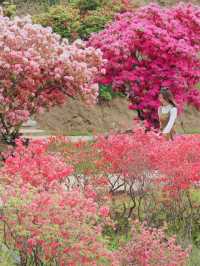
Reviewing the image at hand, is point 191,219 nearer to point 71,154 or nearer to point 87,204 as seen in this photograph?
point 71,154

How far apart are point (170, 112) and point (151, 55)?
84.0 inches

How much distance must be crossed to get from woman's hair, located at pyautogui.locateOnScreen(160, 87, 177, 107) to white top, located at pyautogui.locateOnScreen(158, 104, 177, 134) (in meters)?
0.16

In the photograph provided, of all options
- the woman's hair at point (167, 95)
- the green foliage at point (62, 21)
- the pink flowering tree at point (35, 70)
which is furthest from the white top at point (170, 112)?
the green foliage at point (62, 21)

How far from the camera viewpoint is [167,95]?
61.3 ft

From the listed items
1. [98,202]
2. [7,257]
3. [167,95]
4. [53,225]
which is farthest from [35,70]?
[53,225]

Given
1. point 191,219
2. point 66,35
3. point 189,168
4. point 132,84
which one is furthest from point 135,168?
point 66,35

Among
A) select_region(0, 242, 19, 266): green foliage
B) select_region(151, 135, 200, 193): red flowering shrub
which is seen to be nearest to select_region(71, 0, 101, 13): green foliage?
select_region(151, 135, 200, 193): red flowering shrub

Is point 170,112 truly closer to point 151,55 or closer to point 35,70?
point 151,55

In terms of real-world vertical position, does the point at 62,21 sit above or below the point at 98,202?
below

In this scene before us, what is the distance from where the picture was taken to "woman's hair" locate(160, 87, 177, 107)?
60.4 ft

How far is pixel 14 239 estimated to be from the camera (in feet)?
24.1

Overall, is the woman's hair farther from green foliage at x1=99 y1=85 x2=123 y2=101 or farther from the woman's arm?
green foliage at x1=99 y1=85 x2=123 y2=101

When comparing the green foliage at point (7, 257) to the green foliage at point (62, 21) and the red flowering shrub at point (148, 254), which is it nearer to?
the red flowering shrub at point (148, 254)

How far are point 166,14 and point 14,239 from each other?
11.9m
